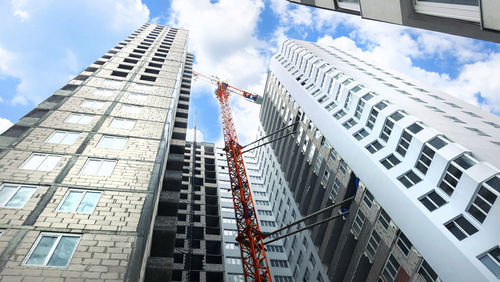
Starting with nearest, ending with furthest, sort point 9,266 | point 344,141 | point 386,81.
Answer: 1. point 9,266
2. point 344,141
3. point 386,81

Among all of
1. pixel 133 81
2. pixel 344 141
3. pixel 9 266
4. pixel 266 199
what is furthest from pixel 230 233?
pixel 9 266

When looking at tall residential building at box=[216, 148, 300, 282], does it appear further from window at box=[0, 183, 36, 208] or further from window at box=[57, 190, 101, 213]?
window at box=[0, 183, 36, 208]

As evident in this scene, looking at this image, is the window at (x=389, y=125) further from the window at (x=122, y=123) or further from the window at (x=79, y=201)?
the window at (x=79, y=201)

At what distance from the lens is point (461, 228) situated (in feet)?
54.2

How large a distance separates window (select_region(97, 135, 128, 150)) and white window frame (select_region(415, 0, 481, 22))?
16134mm

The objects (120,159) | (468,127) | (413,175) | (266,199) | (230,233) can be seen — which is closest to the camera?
(120,159)

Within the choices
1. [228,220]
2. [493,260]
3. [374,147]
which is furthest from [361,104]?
[228,220]

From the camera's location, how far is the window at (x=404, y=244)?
20391 mm

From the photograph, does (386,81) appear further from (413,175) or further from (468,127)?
(413,175)

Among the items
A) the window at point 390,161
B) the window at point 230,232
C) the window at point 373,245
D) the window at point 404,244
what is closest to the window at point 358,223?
the window at point 373,245

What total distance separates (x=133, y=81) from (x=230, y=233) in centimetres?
3910

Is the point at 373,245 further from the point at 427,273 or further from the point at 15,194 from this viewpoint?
the point at 15,194

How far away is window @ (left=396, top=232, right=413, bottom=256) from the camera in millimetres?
20391

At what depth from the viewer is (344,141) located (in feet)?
95.9
